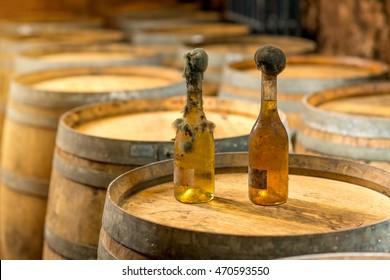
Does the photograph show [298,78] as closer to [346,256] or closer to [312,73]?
[312,73]

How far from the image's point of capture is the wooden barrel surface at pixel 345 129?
2.93m

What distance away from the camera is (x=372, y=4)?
510 cm

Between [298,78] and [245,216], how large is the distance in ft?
5.85

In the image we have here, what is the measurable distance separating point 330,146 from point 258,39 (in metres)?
3.11

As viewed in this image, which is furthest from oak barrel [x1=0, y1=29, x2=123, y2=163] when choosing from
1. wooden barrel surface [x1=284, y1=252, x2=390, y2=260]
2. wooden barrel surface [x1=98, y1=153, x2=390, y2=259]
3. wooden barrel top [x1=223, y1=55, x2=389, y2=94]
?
wooden barrel surface [x1=284, y1=252, x2=390, y2=260]

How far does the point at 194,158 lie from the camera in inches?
90.7

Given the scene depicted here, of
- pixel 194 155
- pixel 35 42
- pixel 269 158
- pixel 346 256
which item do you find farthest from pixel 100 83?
pixel 346 256

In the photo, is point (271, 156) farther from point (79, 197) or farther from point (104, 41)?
point (104, 41)

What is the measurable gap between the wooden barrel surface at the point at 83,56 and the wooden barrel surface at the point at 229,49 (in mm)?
256

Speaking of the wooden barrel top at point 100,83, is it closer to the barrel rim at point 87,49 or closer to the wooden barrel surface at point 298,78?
the wooden barrel surface at point 298,78

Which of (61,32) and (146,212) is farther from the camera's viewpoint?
(61,32)

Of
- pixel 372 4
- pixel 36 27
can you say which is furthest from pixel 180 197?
pixel 36 27
